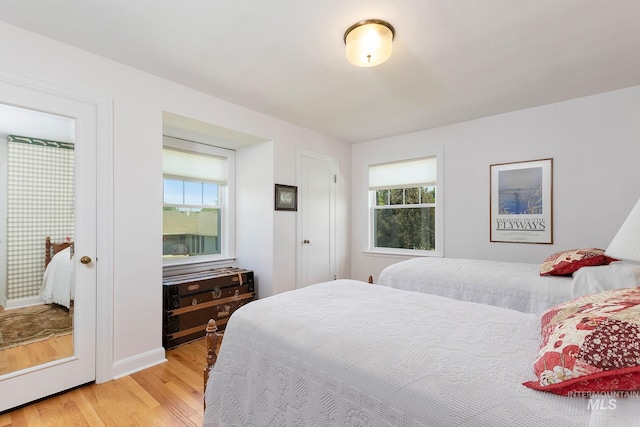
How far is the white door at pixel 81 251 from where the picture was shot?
2.06 metres

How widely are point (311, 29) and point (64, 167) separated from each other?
78.3 inches

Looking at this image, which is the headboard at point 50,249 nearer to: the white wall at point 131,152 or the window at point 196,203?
the white wall at point 131,152

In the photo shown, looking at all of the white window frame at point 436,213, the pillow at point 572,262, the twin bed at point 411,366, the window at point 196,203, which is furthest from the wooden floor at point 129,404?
the white window frame at point 436,213

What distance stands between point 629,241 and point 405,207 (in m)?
3.38

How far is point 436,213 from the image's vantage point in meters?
3.93

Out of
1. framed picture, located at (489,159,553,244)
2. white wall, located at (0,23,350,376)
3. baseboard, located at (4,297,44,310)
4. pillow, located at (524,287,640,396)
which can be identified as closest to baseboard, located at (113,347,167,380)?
white wall, located at (0,23,350,376)

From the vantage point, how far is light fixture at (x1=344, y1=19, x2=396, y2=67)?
1852 millimetres

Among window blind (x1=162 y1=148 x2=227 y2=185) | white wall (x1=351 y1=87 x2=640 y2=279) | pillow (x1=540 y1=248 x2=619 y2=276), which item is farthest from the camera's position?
window blind (x1=162 y1=148 x2=227 y2=185)

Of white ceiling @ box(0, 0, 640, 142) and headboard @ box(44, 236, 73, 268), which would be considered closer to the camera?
white ceiling @ box(0, 0, 640, 142)

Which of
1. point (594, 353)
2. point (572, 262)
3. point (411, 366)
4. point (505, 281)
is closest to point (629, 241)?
point (594, 353)

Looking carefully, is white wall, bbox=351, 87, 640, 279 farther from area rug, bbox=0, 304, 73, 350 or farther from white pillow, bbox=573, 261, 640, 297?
area rug, bbox=0, 304, 73, 350

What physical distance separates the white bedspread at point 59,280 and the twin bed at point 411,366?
1.36 meters

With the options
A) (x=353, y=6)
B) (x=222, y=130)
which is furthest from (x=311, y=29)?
(x=222, y=130)

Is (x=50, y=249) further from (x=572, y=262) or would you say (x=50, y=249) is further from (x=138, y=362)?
(x=572, y=262)
